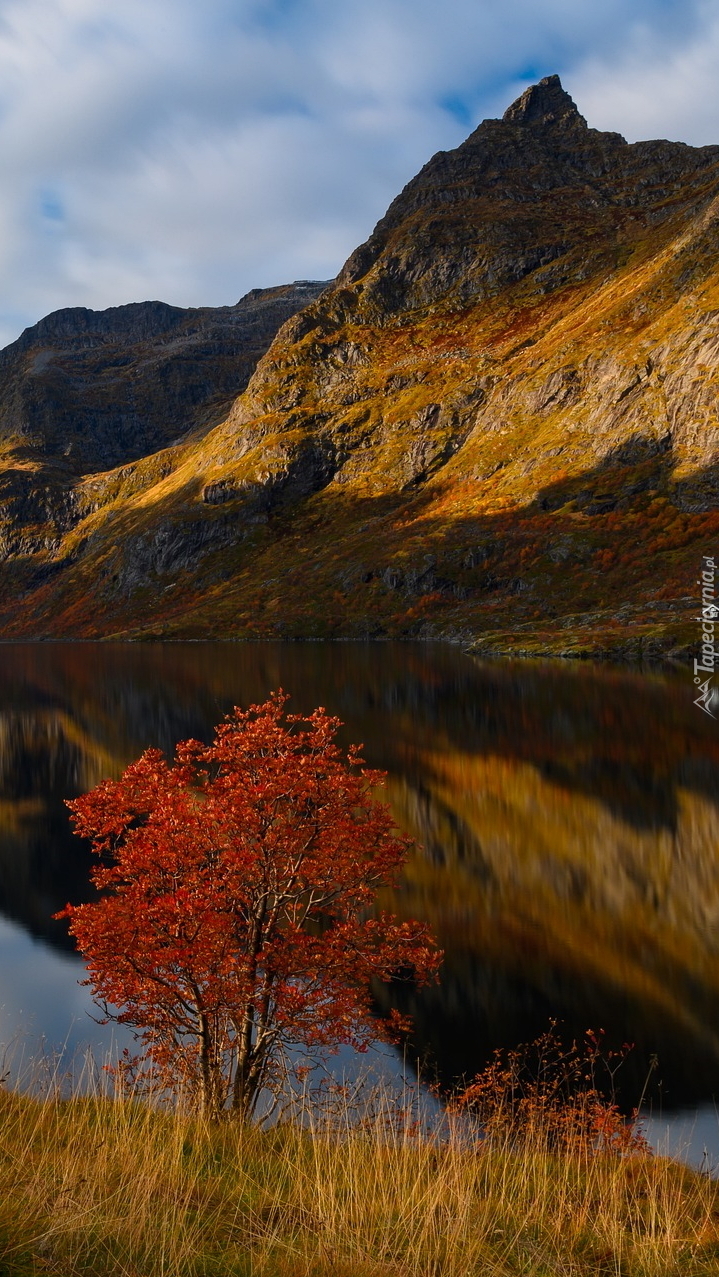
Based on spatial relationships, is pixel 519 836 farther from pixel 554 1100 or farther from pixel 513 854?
pixel 554 1100

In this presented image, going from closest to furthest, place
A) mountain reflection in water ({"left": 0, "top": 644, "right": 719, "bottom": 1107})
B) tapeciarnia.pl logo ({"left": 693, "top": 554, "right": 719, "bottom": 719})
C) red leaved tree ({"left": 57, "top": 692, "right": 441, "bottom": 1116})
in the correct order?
red leaved tree ({"left": 57, "top": 692, "right": 441, "bottom": 1116}) → mountain reflection in water ({"left": 0, "top": 644, "right": 719, "bottom": 1107}) → tapeciarnia.pl logo ({"left": 693, "top": 554, "right": 719, "bottom": 719})

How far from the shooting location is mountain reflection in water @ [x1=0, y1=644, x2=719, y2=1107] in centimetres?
1941

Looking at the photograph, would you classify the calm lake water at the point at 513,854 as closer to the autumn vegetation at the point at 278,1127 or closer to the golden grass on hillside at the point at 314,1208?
the autumn vegetation at the point at 278,1127

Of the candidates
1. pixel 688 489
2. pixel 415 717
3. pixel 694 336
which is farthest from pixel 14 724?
pixel 694 336

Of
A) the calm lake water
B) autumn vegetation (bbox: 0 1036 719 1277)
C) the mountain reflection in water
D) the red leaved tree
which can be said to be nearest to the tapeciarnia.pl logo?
the mountain reflection in water

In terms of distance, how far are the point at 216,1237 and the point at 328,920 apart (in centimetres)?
1847

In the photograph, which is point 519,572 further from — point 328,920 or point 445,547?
point 328,920

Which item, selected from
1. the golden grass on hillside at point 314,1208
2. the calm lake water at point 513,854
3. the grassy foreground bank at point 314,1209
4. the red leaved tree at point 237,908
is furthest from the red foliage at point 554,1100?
the red leaved tree at point 237,908

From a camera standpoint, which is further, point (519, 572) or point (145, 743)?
point (519, 572)

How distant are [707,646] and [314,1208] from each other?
97554mm

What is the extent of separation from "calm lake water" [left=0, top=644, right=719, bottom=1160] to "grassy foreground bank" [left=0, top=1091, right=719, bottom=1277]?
20.0ft

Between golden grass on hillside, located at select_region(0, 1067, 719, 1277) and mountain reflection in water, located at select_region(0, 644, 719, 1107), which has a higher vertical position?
golden grass on hillside, located at select_region(0, 1067, 719, 1277)

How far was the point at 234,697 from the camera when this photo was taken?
70.2 metres

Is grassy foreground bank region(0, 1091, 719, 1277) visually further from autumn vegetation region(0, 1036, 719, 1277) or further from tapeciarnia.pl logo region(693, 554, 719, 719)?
tapeciarnia.pl logo region(693, 554, 719, 719)
